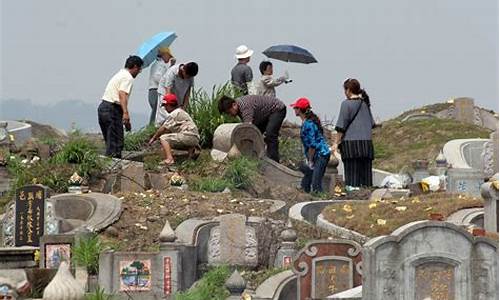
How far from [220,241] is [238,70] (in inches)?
316

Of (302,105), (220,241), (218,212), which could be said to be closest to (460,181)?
(302,105)

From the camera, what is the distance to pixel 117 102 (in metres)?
18.2

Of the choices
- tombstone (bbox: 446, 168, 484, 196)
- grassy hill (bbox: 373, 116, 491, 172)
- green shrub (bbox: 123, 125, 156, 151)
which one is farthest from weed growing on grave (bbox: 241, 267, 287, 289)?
grassy hill (bbox: 373, 116, 491, 172)

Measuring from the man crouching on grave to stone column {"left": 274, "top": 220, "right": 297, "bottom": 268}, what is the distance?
5.24 metres

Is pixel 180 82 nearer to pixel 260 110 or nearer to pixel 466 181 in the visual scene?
pixel 260 110

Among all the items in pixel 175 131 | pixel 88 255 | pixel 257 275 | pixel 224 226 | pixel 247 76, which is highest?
pixel 247 76

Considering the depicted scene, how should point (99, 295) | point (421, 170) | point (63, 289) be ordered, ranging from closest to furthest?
point (63, 289), point (99, 295), point (421, 170)

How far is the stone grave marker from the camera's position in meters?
15.6

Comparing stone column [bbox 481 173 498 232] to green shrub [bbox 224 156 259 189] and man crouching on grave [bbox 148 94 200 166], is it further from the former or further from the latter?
man crouching on grave [bbox 148 94 200 166]

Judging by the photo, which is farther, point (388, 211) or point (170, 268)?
point (388, 211)

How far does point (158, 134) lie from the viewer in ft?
64.6

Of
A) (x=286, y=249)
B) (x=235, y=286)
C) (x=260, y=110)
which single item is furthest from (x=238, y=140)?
(x=235, y=286)

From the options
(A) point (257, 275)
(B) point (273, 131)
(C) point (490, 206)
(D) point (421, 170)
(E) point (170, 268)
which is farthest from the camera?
(D) point (421, 170)

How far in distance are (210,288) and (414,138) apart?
26976 millimetres
